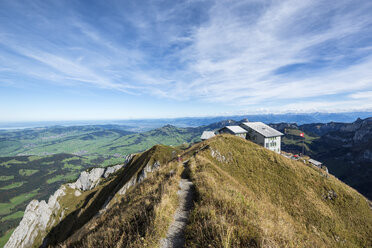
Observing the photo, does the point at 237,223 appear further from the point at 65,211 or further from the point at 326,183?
the point at 65,211

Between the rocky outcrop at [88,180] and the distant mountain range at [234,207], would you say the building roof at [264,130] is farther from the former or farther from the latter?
the rocky outcrop at [88,180]

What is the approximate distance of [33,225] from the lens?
102125 millimetres

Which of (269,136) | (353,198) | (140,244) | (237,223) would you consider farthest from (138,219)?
(269,136)

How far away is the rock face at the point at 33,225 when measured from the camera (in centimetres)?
9869

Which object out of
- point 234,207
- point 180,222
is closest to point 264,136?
point 234,207

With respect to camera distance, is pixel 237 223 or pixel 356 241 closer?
pixel 237 223

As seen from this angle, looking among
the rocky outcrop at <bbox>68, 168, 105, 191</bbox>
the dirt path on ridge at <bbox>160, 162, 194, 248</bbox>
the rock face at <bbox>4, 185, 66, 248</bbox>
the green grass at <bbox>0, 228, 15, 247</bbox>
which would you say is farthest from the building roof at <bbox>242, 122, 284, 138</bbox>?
the green grass at <bbox>0, 228, 15, 247</bbox>

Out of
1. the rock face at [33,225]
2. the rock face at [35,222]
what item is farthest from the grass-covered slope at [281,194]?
the rock face at [33,225]

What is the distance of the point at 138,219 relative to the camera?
8266 millimetres

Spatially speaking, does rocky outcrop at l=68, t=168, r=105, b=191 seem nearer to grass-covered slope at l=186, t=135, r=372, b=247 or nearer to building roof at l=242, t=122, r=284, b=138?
building roof at l=242, t=122, r=284, b=138

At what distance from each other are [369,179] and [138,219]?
275m

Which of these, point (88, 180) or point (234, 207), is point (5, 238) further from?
point (234, 207)

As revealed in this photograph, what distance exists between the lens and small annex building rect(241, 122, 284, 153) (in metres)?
59.7

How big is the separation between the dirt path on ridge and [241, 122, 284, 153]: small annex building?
5517 cm
